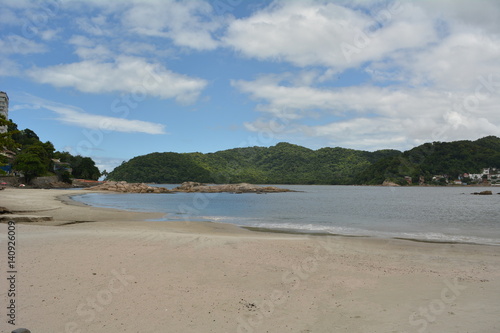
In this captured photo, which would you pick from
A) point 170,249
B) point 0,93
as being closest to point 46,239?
point 170,249

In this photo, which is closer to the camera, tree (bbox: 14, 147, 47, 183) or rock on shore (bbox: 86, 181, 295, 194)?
tree (bbox: 14, 147, 47, 183)

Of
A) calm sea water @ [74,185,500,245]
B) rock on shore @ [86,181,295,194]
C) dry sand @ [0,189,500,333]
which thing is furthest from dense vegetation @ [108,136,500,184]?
dry sand @ [0,189,500,333]

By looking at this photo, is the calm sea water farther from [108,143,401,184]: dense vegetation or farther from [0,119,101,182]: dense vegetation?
[108,143,401,184]: dense vegetation

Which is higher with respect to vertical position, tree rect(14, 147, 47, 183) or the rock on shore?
tree rect(14, 147, 47, 183)

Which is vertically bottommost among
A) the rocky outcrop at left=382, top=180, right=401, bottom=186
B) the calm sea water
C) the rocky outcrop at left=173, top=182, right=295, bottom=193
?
the calm sea water

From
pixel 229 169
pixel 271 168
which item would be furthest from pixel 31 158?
pixel 271 168

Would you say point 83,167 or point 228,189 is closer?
point 228,189

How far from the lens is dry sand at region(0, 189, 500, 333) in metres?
5.54

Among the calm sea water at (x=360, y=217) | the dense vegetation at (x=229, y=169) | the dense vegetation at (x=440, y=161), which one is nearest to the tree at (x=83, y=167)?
the dense vegetation at (x=229, y=169)

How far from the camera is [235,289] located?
7258mm

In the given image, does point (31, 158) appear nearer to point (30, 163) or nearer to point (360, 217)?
point (30, 163)

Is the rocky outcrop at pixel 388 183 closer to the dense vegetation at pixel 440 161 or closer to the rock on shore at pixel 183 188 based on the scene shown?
the dense vegetation at pixel 440 161

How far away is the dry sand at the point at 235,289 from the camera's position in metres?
5.54

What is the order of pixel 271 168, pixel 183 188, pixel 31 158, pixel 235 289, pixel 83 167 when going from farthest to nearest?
pixel 271 168, pixel 83 167, pixel 183 188, pixel 31 158, pixel 235 289
